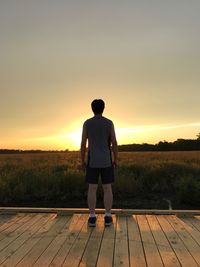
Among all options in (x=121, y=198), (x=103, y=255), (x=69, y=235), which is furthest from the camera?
(x=121, y=198)

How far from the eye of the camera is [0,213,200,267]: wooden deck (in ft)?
15.8

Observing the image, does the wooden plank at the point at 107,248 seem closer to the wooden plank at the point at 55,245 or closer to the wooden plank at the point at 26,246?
the wooden plank at the point at 55,245

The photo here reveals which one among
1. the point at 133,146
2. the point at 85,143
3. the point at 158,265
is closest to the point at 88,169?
the point at 85,143

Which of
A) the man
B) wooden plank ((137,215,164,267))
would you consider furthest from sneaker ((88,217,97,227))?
wooden plank ((137,215,164,267))

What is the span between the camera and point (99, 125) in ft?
22.1

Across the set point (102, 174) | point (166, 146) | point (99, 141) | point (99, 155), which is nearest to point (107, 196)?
point (102, 174)

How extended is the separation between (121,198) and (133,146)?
9076 cm

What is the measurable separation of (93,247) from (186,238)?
4.05ft

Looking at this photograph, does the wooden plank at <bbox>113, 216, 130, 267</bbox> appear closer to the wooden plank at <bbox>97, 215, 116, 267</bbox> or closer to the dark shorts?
the wooden plank at <bbox>97, 215, 116, 267</bbox>

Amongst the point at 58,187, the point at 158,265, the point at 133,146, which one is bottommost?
the point at 158,265

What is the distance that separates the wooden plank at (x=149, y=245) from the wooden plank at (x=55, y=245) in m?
0.96

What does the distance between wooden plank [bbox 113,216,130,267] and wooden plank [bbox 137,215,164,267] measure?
21 centimetres

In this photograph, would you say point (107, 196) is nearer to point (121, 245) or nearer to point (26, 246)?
point (121, 245)

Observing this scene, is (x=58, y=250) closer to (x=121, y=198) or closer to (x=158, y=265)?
(x=158, y=265)
